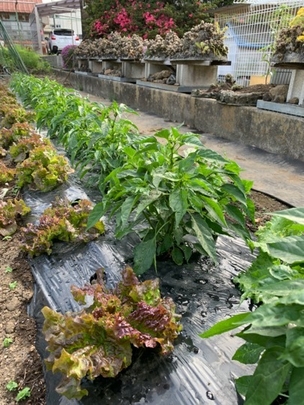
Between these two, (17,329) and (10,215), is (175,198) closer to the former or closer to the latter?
(17,329)

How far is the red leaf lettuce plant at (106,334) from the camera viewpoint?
Result: 1.21 metres

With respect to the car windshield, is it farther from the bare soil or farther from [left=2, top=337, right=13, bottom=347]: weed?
[left=2, top=337, right=13, bottom=347]: weed

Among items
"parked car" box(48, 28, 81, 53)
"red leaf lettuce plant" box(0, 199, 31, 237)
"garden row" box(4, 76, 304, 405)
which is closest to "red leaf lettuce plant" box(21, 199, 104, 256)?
"garden row" box(4, 76, 304, 405)

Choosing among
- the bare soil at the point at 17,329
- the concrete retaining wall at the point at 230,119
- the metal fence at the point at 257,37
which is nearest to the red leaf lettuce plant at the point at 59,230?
the bare soil at the point at 17,329

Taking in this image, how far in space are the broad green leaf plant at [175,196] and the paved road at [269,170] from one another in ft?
3.52

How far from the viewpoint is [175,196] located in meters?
1.58

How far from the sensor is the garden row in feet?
2.52

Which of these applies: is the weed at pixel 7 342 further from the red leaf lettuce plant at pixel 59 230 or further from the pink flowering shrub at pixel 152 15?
the pink flowering shrub at pixel 152 15

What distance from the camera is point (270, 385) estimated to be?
774 millimetres

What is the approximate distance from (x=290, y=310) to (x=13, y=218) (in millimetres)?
2549

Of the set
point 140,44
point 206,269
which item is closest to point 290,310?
point 206,269

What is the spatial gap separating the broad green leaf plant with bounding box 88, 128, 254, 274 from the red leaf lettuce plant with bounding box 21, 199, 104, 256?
0.46m

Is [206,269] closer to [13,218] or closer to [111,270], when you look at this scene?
[111,270]

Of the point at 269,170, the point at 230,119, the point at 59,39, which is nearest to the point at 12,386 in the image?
the point at 269,170
